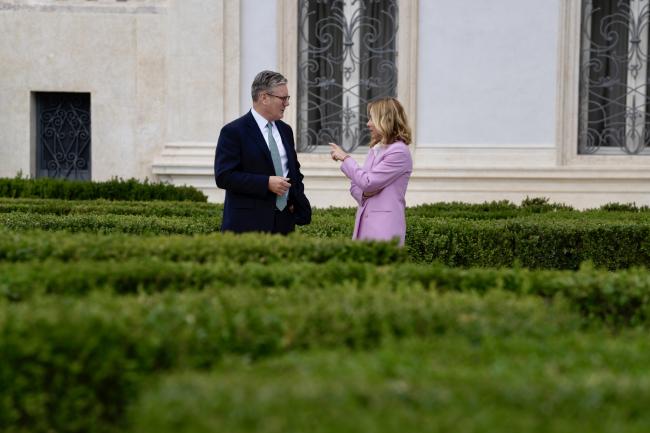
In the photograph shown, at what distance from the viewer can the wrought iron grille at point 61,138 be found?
51.5 ft

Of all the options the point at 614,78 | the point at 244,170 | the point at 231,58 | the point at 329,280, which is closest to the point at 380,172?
the point at 244,170

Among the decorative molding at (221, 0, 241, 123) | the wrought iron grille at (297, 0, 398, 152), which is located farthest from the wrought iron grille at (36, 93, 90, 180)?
the wrought iron grille at (297, 0, 398, 152)

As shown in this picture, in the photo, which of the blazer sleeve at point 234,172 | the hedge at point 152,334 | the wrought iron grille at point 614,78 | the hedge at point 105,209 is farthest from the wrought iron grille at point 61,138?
the hedge at point 152,334

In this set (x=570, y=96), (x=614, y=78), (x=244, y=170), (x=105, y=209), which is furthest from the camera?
(x=614, y=78)

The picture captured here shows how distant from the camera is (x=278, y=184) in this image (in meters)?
7.27

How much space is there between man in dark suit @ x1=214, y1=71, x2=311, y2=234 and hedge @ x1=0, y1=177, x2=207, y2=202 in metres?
6.30

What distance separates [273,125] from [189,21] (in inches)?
305

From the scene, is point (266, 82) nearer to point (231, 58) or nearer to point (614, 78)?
point (231, 58)

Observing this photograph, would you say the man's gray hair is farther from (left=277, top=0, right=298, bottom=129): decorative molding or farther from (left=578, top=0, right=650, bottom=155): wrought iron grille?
(left=578, top=0, right=650, bottom=155): wrought iron grille

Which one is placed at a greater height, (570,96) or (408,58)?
(408,58)

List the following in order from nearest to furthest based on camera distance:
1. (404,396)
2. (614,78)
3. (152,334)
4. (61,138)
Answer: (404,396), (152,334), (614,78), (61,138)

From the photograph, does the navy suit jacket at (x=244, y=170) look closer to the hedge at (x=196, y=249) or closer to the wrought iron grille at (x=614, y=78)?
the hedge at (x=196, y=249)

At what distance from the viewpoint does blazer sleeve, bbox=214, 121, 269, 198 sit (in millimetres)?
7320

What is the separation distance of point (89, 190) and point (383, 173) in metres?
7.08
